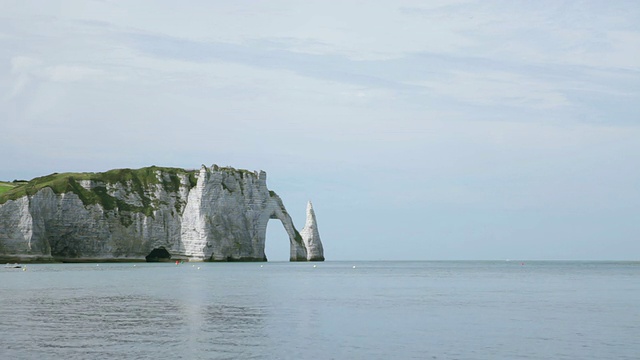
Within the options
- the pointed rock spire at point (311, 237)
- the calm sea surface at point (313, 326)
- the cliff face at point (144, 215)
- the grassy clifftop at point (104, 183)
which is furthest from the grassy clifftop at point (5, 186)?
the calm sea surface at point (313, 326)

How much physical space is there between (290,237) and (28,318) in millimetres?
144207

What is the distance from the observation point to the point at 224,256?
173250mm

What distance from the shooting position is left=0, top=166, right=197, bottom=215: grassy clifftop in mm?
157150

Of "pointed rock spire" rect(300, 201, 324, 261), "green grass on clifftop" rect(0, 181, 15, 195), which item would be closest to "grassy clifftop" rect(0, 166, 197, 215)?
"green grass on clifftop" rect(0, 181, 15, 195)

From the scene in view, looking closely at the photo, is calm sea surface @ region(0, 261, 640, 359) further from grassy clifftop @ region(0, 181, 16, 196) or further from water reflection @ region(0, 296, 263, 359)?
grassy clifftop @ region(0, 181, 16, 196)

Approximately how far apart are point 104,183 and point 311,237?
52579mm

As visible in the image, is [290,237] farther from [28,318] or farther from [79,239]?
[28,318]

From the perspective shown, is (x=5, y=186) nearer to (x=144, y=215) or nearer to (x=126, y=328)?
(x=144, y=215)

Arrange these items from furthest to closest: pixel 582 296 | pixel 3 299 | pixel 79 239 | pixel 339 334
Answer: pixel 79 239, pixel 582 296, pixel 3 299, pixel 339 334

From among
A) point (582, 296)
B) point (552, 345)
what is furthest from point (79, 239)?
point (552, 345)

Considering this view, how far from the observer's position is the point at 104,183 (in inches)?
6585

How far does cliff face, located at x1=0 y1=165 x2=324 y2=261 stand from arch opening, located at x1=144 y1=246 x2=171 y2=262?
0.82 ft

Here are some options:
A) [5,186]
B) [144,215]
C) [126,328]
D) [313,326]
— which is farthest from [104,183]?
[313,326]

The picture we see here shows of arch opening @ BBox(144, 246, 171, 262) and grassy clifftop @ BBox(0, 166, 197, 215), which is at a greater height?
grassy clifftop @ BBox(0, 166, 197, 215)
